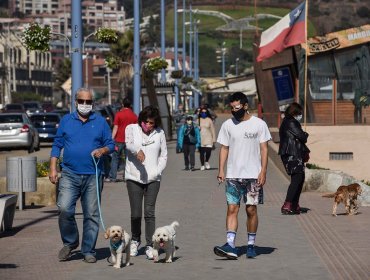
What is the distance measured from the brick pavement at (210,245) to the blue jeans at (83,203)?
12.7 inches

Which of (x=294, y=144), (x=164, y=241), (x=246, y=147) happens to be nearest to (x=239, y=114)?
(x=246, y=147)

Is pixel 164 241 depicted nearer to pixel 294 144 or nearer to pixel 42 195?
pixel 294 144

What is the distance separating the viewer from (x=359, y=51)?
3553 cm

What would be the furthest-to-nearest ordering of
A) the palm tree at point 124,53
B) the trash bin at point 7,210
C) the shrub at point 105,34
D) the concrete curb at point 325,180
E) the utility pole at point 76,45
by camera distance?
the palm tree at point 124,53 → the shrub at point 105,34 → the utility pole at point 76,45 → the concrete curb at point 325,180 → the trash bin at point 7,210

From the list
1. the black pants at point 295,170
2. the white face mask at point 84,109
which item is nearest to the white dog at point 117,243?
the white face mask at point 84,109

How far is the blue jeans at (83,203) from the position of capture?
12.6 m

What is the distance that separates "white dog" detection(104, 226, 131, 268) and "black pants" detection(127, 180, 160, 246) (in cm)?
80

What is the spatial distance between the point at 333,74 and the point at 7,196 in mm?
21061

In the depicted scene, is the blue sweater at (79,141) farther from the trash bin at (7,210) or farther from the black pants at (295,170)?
the black pants at (295,170)

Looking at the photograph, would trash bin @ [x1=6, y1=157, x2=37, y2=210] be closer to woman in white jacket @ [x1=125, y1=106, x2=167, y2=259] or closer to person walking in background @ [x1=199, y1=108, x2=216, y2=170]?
woman in white jacket @ [x1=125, y1=106, x2=167, y2=259]

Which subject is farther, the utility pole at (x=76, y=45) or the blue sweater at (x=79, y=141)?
the utility pole at (x=76, y=45)

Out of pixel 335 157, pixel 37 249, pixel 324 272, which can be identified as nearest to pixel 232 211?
pixel 324 272

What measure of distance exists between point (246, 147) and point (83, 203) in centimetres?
185

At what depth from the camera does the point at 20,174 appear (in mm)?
18172
